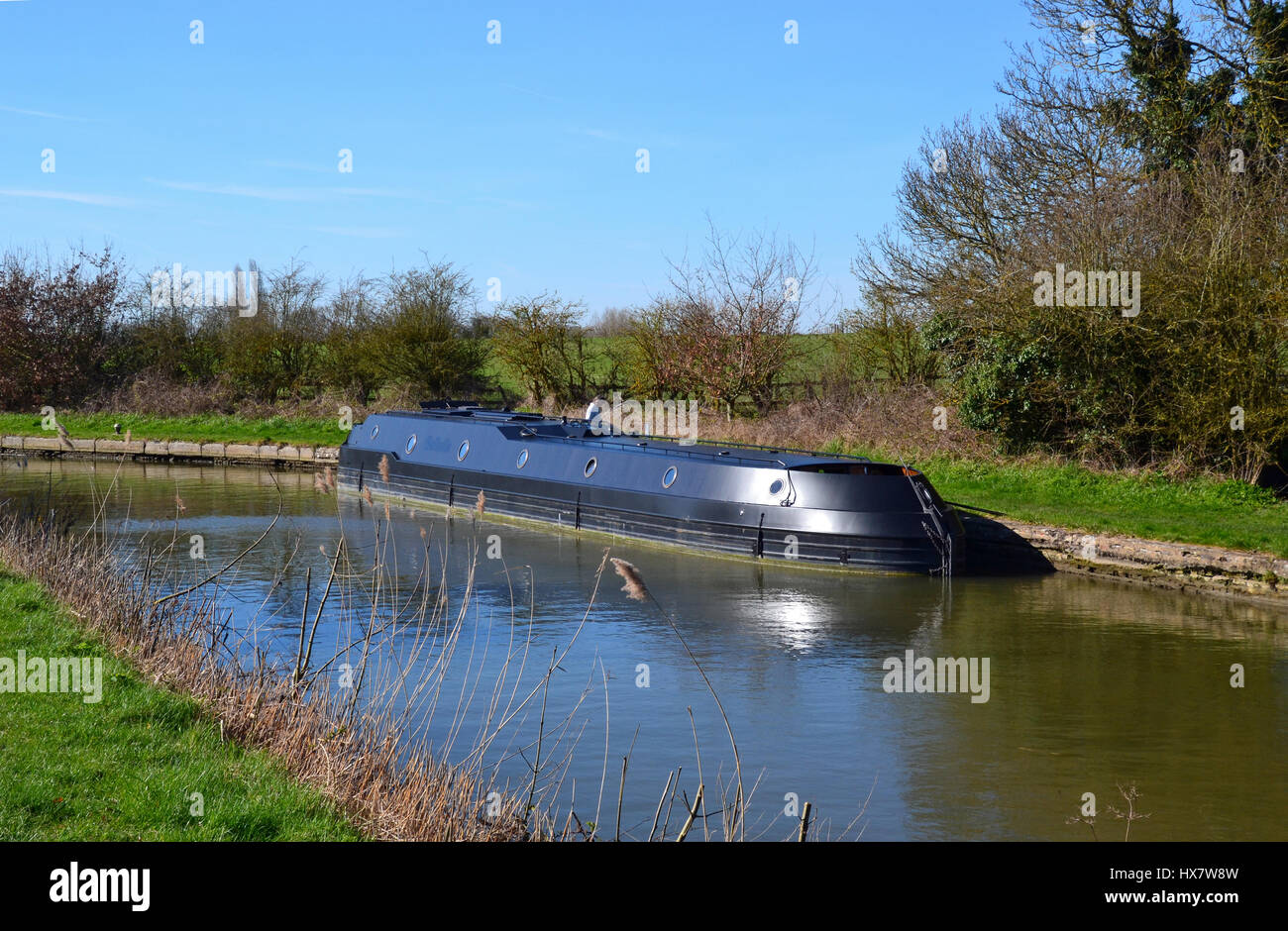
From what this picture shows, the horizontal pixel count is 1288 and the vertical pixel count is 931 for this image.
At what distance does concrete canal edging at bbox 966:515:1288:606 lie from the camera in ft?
38.8

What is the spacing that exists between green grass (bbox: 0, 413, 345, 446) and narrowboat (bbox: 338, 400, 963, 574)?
619cm

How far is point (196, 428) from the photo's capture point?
88.8 ft

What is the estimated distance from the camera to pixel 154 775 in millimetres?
4969

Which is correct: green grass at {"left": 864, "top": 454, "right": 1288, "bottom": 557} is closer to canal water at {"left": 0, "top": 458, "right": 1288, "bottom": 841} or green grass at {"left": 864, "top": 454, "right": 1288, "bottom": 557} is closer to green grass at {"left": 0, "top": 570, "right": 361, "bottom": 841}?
canal water at {"left": 0, "top": 458, "right": 1288, "bottom": 841}

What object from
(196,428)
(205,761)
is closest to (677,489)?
(205,761)

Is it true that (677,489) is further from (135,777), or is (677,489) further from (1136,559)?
(135,777)

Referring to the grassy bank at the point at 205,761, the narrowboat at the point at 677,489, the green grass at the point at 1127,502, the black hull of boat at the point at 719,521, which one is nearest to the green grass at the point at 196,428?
the narrowboat at the point at 677,489

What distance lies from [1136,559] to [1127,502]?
7.51 ft

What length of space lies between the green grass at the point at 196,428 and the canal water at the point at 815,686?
11289mm

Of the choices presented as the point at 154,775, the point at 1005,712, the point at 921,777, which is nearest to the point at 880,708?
the point at 1005,712

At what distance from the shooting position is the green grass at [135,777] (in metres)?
4.48

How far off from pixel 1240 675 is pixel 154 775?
7.94 m

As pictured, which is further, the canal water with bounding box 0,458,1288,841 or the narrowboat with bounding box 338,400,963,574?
the narrowboat with bounding box 338,400,963,574

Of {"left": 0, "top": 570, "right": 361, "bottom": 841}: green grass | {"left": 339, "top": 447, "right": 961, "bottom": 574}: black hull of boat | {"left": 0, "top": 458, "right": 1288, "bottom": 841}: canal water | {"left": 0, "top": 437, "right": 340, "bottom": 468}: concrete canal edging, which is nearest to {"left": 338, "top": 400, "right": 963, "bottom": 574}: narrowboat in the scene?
{"left": 339, "top": 447, "right": 961, "bottom": 574}: black hull of boat
